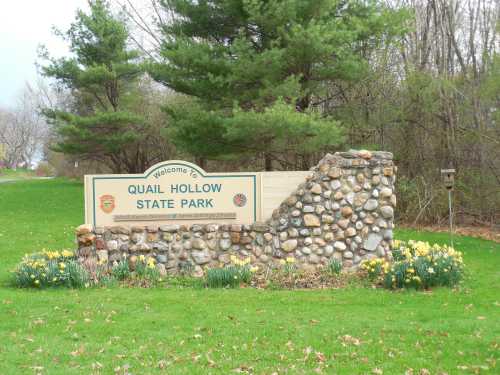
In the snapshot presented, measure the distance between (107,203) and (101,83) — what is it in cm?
2093

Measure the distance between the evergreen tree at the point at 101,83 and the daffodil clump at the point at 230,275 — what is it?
18353mm

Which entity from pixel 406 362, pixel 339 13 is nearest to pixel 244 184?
pixel 406 362

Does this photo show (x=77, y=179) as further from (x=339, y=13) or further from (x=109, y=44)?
(x=339, y=13)

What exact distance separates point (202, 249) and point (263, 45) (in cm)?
852

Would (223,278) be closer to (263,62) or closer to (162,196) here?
(162,196)

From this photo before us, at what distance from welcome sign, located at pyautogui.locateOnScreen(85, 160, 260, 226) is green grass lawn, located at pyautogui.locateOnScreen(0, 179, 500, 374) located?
1.45 m

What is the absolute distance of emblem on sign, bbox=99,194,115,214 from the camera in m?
9.39

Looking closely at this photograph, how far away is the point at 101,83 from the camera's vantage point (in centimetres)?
2905

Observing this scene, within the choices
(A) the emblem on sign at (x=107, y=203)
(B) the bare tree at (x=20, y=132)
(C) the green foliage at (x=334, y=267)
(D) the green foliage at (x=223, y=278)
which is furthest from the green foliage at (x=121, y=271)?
(B) the bare tree at (x=20, y=132)

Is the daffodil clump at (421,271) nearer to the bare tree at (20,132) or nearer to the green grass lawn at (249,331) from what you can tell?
the green grass lawn at (249,331)

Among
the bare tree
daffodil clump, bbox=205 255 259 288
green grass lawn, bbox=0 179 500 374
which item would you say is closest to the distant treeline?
daffodil clump, bbox=205 255 259 288

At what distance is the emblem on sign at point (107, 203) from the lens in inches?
370

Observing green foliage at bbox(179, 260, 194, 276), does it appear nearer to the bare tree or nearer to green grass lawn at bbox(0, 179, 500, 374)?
green grass lawn at bbox(0, 179, 500, 374)

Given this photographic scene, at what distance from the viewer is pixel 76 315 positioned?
6.85 metres
